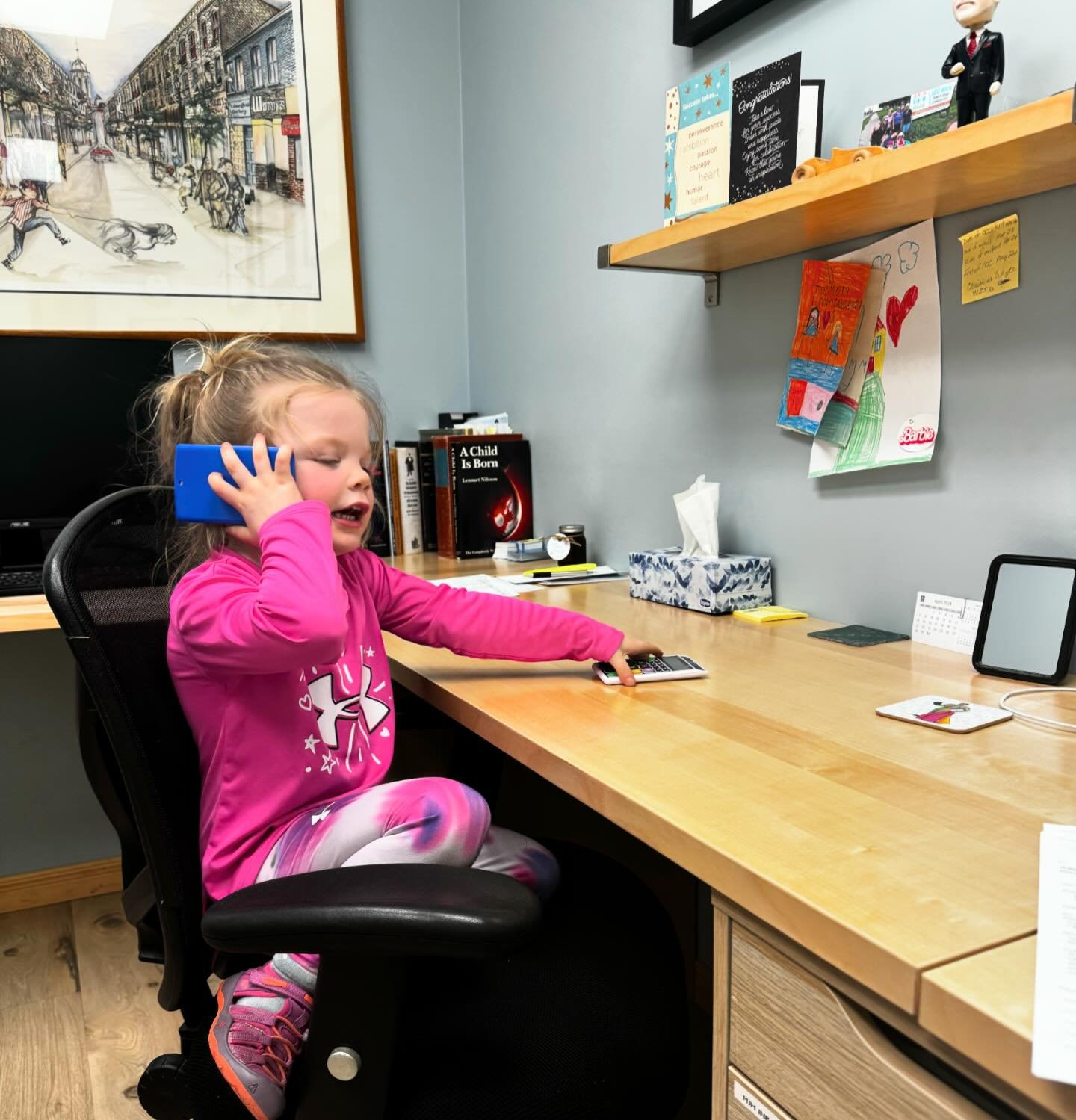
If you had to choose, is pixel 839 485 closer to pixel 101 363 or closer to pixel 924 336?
pixel 924 336

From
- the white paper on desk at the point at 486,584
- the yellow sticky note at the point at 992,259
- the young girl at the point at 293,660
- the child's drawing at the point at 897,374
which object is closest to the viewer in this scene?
the young girl at the point at 293,660

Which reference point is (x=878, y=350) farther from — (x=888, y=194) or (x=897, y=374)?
(x=888, y=194)

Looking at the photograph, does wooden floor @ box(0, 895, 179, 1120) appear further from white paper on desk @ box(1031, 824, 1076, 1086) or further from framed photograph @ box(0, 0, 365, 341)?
white paper on desk @ box(1031, 824, 1076, 1086)

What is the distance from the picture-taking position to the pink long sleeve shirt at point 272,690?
852 mm

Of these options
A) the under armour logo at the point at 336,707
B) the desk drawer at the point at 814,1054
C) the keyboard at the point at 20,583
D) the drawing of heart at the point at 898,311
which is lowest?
the desk drawer at the point at 814,1054

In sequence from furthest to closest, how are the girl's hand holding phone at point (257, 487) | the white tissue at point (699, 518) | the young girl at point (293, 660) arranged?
the white tissue at point (699, 518), the girl's hand holding phone at point (257, 487), the young girl at point (293, 660)

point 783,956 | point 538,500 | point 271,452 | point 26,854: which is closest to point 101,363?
point 538,500

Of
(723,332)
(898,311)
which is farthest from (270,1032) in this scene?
(723,332)

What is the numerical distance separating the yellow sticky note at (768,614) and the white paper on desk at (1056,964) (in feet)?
2.50

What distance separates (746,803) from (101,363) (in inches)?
72.0

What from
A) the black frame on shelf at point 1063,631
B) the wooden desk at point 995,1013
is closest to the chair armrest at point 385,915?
the wooden desk at point 995,1013

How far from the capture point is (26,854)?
217 centimetres

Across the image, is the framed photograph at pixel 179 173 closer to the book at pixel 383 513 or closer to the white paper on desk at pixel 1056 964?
the book at pixel 383 513

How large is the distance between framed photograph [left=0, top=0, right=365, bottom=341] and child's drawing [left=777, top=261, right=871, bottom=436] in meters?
1.31
